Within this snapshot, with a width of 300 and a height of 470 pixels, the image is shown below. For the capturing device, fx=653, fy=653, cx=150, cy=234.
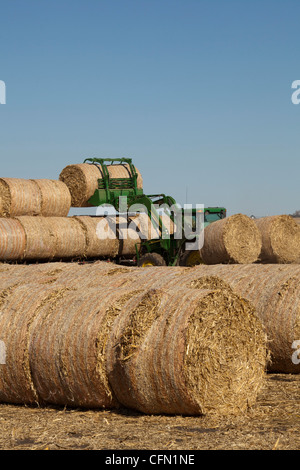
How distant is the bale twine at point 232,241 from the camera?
59.1 feet

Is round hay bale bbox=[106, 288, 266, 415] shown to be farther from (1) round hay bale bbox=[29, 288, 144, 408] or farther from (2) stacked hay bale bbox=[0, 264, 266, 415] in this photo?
(1) round hay bale bbox=[29, 288, 144, 408]

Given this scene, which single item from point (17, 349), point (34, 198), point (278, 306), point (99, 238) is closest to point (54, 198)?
point (34, 198)

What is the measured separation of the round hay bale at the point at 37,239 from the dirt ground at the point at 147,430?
10504 mm

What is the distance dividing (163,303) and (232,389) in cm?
117

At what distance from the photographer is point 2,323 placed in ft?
25.3

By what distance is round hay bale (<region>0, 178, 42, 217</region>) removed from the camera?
60.8 feet

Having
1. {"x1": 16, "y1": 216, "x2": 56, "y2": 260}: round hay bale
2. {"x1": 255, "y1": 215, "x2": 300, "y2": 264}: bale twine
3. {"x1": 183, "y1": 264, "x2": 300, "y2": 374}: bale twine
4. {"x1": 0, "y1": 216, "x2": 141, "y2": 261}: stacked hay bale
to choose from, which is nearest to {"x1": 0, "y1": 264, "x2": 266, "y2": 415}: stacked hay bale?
{"x1": 183, "y1": 264, "x2": 300, "y2": 374}: bale twine

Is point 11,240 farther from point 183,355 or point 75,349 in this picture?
point 183,355

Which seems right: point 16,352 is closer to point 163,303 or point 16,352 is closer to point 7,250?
point 163,303

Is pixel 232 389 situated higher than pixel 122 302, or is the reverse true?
pixel 122 302

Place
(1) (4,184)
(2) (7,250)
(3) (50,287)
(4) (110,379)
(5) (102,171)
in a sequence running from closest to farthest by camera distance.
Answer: (4) (110,379) → (3) (50,287) → (2) (7,250) → (1) (4,184) → (5) (102,171)

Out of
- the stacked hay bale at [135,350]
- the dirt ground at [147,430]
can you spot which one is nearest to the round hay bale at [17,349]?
the stacked hay bale at [135,350]

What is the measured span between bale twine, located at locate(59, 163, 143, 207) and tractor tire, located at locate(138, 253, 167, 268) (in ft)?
10.5
